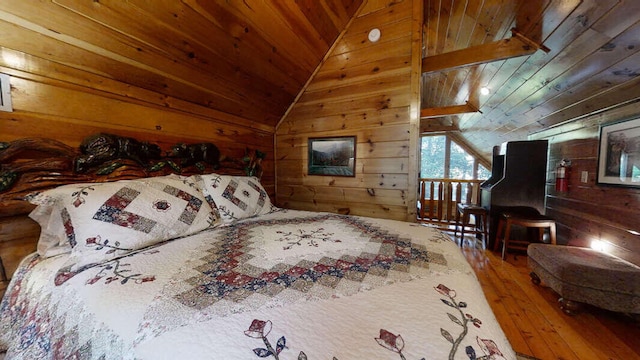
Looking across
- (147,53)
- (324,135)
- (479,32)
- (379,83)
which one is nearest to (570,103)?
(479,32)

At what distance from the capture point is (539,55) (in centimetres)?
182

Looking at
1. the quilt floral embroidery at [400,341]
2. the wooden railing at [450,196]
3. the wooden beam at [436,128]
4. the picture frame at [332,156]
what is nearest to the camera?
the quilt floral embroidery at [400,341]

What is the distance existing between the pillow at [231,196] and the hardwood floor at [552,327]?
6.28 feet

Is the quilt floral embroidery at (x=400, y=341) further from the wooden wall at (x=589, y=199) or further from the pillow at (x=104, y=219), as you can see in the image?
the wooden wall at (x=589, y=199)

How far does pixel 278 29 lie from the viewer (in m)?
1.78

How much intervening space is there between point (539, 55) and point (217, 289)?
2.85m

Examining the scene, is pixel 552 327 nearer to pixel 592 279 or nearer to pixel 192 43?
pixel 592 279

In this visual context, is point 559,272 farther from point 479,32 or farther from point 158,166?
point 158,166

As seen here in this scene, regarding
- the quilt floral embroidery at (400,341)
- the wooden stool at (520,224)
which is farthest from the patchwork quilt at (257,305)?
the wooden stool at (520,224)

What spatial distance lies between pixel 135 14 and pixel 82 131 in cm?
74

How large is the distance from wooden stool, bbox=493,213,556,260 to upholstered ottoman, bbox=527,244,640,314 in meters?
0.69

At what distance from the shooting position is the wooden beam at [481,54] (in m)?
1.80

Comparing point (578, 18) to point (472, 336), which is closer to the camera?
point (472, 336)

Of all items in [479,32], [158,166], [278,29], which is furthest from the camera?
[479,32]
